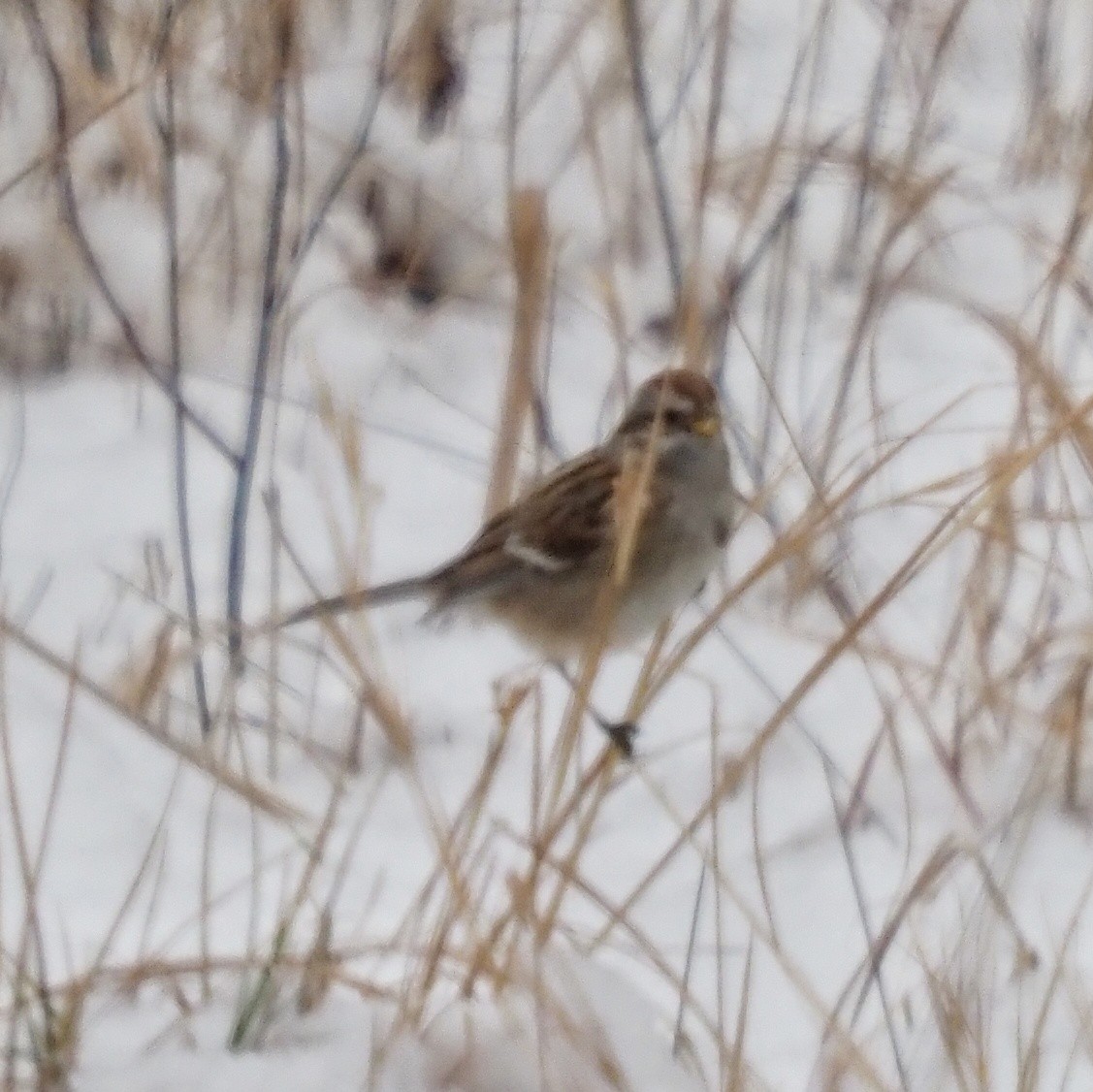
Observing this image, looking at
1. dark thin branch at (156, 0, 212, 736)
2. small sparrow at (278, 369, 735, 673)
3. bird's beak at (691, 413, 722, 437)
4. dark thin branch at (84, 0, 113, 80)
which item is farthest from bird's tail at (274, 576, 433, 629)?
dark thin branch at (84, 0, 113, 80)

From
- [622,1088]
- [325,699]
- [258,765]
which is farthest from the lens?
[325,699]

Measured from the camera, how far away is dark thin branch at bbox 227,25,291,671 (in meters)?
2.19

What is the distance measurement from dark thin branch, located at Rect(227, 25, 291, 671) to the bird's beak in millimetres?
486

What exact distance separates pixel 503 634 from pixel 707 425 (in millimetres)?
494

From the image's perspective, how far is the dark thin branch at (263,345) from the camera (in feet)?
7.18

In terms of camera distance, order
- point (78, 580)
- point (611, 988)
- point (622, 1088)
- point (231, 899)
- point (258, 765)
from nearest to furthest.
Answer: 1. point (622, 1088)
2. point (611, 988)
3. point (231, 899)
4. point (258, 765)
5. point (78, 580)

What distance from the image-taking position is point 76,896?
188 cm

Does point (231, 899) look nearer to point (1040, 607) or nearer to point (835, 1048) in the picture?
point (835, 1048)

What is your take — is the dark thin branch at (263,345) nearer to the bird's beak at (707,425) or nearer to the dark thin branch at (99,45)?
the bird's beak at (707,425)

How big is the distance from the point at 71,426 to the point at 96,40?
1.97ft

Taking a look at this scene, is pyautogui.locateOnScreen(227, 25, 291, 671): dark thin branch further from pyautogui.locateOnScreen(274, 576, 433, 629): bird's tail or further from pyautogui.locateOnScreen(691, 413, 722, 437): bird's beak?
pyautogui.locateOnScreen(691, 413, 722, 437): bird's beak

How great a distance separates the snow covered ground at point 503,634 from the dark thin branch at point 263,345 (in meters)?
0.06

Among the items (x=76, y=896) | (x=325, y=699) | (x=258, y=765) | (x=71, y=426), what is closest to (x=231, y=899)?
(x=76, y=896)

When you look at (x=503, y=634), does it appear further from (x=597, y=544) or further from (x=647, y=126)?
(x=647, y=126)
